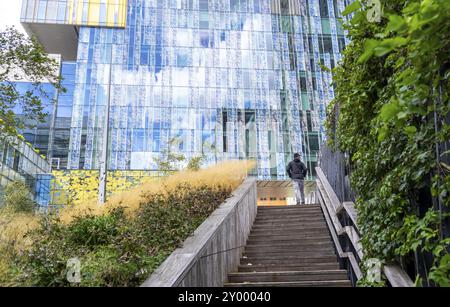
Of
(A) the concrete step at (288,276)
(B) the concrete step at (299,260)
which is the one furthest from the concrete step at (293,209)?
(A) the concrete step at (288,276)

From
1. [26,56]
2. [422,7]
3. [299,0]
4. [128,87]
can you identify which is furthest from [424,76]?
[299,0]

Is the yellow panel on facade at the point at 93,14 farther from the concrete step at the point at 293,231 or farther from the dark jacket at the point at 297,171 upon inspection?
the concrete step at the point at 293,231

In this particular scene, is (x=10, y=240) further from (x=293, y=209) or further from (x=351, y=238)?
(x=293, y=209)

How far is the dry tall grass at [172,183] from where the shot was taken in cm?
749

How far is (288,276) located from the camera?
6.03m

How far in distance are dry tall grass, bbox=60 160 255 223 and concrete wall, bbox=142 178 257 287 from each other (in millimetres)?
809

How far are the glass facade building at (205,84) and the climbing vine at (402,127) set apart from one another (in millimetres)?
29600

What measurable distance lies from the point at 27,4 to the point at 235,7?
1993 centimetres

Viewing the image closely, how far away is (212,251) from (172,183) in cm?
419

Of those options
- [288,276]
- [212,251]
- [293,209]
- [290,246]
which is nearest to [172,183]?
[293,209]

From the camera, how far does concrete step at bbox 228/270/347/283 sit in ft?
19.7

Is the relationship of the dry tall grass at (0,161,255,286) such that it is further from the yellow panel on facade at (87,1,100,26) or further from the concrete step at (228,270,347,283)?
the yellow panel on facade at (87,1,100,26)

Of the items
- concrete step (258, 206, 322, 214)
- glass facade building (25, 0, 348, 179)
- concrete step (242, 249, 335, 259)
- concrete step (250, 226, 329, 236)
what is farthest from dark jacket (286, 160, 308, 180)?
glass facade building (25, 0, 348, 179)
